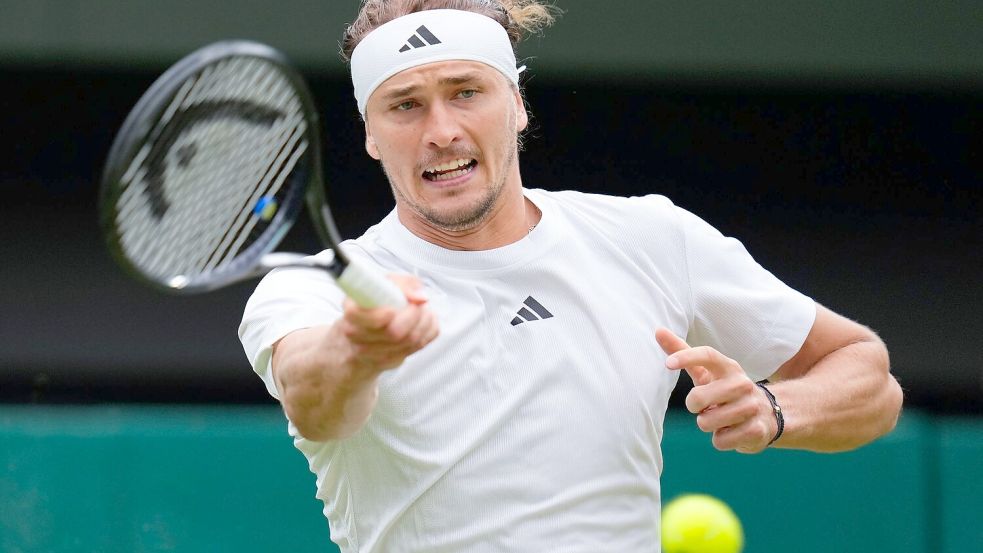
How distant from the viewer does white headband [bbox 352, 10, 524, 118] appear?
9.84 feet

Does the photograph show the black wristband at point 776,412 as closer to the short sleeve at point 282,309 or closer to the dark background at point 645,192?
the short sleeve at point 282,309

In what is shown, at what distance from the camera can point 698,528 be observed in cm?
494

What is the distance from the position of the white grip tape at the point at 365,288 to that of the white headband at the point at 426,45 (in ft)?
2.89

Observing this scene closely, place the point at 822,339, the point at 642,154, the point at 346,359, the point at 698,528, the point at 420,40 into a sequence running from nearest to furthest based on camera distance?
the point at 346,359 < the point at 420,40 < the point at 822,339 < the point at 698,528 < the point at 642,154

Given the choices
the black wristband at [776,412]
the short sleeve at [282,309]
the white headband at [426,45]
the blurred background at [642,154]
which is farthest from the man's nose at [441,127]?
the blurred background at [642,154]

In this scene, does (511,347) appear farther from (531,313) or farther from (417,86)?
(417,86)

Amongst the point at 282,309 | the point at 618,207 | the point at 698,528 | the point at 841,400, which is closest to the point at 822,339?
the point at 841,400

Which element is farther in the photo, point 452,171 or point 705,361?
point 452,171

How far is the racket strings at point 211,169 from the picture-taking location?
2.22 m

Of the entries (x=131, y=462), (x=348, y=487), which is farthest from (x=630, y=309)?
(x=131, y=462)

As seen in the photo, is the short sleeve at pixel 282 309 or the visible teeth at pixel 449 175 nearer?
the short sleeve at pixel 282 309

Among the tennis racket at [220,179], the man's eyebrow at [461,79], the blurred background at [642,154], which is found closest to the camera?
the tennis racket at [220,179]

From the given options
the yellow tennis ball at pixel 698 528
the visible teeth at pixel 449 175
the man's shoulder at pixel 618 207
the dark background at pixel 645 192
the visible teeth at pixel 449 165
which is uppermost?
the visible teeth at pixel 449 165

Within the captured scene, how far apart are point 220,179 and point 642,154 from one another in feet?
16.9
